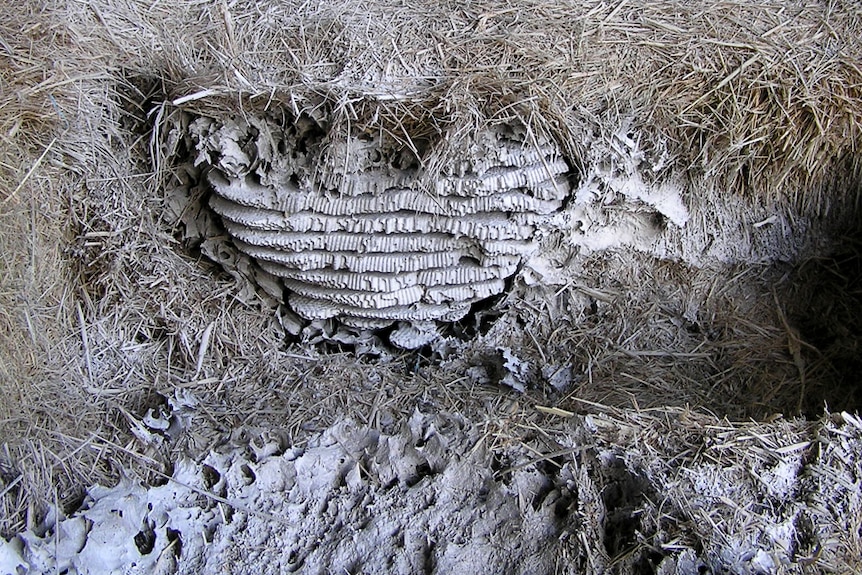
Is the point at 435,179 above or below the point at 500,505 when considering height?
above

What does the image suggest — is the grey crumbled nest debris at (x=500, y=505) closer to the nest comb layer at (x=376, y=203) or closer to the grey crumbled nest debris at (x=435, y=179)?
the grey crumbled nest debris at (x=435, y=179)

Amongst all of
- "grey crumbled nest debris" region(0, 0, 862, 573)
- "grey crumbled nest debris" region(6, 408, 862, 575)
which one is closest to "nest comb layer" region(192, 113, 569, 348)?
"grey crumbled nest debris" region(0, 0, 862, 573)

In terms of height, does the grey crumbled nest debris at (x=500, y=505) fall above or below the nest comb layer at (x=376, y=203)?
below

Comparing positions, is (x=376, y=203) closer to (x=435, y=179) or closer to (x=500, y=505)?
(x=435, y=179)

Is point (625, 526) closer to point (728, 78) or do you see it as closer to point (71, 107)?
point (728, 78)

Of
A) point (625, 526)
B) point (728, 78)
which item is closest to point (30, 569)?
point (625, 526)

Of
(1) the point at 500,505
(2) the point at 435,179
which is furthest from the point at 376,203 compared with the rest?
(1) the point at 500,505

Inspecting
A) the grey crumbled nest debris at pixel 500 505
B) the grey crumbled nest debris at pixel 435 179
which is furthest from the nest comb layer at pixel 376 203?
the grey crumbled nest debris at pixel 500 505
